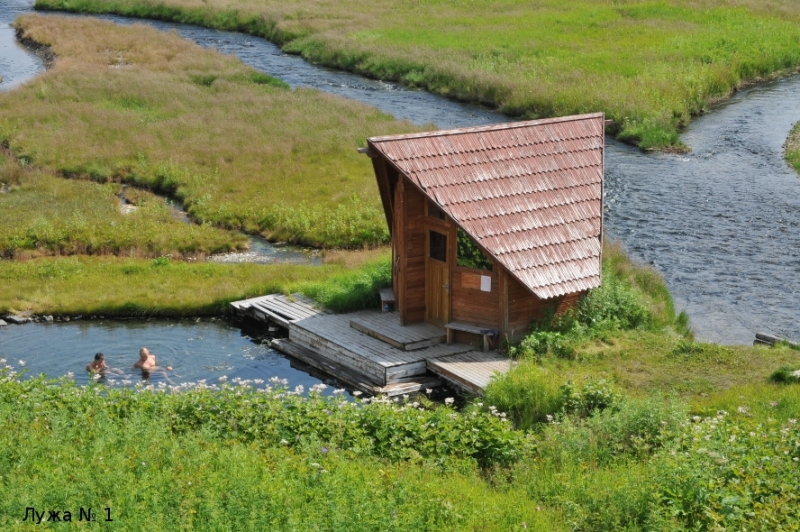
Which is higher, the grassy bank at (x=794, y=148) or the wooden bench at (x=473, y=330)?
the grassy bank at (x=794, y=148)

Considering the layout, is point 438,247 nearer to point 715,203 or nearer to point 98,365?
point 98,365

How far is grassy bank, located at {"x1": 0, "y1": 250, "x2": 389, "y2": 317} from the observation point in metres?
26.0

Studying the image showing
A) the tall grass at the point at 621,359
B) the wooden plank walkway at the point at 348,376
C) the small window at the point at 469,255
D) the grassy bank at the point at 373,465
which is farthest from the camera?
the small window at the point at 469,255

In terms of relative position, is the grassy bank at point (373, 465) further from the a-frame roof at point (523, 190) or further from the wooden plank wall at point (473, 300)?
the a-frame roof at point (523, 190)

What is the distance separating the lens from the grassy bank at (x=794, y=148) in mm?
40022

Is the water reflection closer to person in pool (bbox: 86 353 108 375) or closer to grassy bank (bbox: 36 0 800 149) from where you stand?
person in pool (bbox: 86 353 108 375)

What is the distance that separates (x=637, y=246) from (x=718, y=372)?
11.6m

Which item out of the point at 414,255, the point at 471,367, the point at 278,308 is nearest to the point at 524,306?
the point at 471,367

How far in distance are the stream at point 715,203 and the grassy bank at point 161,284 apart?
2.38 metres

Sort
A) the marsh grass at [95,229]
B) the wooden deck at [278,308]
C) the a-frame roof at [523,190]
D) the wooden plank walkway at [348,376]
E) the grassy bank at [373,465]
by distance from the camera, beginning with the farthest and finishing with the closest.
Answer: the marsh grass at [95,229] → the wooden deck at [278,308] → the a-frame roof at [523,190] → the wooden plank walkway at [348,376] → the grassy bank at [373,465]

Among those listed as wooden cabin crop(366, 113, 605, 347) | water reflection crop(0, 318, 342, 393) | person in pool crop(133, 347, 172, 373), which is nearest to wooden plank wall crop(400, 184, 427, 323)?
wooden cabin crop(366, 113, 605, 347)

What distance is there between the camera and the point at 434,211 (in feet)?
73.5

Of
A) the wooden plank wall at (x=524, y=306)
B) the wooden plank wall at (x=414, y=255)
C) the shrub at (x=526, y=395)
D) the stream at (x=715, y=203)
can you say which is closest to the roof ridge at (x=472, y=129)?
the wooden plank wall at (x=414, y=255)

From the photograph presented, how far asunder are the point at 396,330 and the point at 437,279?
55.3 inches
